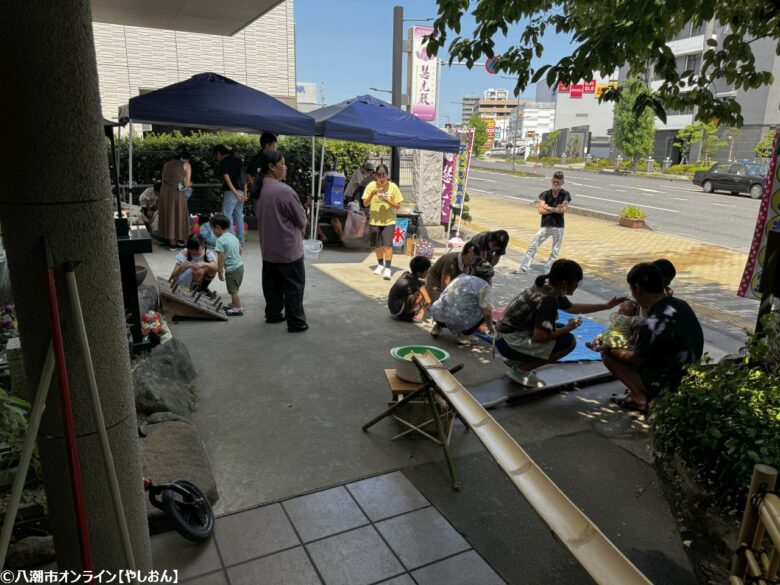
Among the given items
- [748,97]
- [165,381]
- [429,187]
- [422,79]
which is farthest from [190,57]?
[748,97]

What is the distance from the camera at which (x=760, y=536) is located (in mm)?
1917

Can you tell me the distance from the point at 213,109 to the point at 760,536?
26.6 ft

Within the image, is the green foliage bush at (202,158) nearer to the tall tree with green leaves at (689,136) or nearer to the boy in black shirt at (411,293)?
the boy in black shirt at (411,293)

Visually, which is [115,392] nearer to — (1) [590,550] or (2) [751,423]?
(1) [590,550]

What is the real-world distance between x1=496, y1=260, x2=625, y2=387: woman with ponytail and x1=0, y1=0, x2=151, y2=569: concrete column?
11.4 ft

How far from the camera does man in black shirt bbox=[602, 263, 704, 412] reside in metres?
3.91

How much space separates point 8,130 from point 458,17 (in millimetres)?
3480

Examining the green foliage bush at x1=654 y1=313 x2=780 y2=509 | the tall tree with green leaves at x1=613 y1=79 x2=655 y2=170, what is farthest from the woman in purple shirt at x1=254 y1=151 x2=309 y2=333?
the tall tree with green leaves at x1=613 y1=79 x2=655 y2=170

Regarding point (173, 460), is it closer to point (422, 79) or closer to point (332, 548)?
point (332, 548)

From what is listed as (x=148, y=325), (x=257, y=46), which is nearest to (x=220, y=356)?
(x=148, y=325)

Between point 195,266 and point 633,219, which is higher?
point 195,266

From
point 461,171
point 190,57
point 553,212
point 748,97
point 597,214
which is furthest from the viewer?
point 748,97

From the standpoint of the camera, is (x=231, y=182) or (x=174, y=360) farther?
(x=231, y=182)

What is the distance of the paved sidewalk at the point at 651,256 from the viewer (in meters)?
7.80
